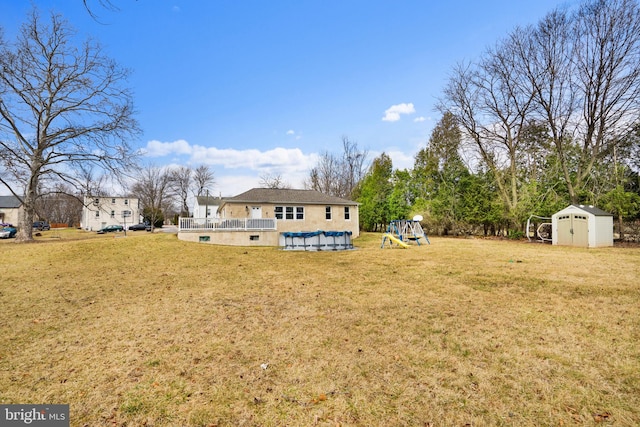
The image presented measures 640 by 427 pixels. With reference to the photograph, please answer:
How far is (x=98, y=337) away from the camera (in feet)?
14.5

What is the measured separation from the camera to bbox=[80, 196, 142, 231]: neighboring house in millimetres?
44656

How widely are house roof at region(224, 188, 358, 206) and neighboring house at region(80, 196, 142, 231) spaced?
105ft

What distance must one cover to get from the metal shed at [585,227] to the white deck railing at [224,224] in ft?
59.3

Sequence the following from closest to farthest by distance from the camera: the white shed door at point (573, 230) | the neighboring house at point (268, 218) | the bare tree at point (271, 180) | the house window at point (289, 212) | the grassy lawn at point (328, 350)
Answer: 1. the grassy lawn at point (328, 350)
2. the white shed door at point (573, 230)
3. the neighboring house at point (268, 218)
4. the house window at point (289, 212)
5. the bare tree at point (271, 180)

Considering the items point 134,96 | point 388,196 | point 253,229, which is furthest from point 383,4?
point 388,196

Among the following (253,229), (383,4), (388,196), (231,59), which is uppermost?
(231,59)

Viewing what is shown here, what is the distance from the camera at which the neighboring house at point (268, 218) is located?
60.0ft

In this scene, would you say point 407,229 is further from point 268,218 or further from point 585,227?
point 268,218

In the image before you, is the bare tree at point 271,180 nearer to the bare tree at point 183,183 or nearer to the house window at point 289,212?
the bare tree at point 183,183

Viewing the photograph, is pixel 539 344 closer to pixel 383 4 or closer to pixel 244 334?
pixel 244 334

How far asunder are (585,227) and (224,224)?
70.1 ft

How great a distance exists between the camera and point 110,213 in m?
47.1

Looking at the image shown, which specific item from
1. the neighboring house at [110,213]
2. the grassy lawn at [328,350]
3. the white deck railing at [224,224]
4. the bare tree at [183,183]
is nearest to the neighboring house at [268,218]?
the white deck railing at [224,224]

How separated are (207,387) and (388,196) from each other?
98.6 feet
